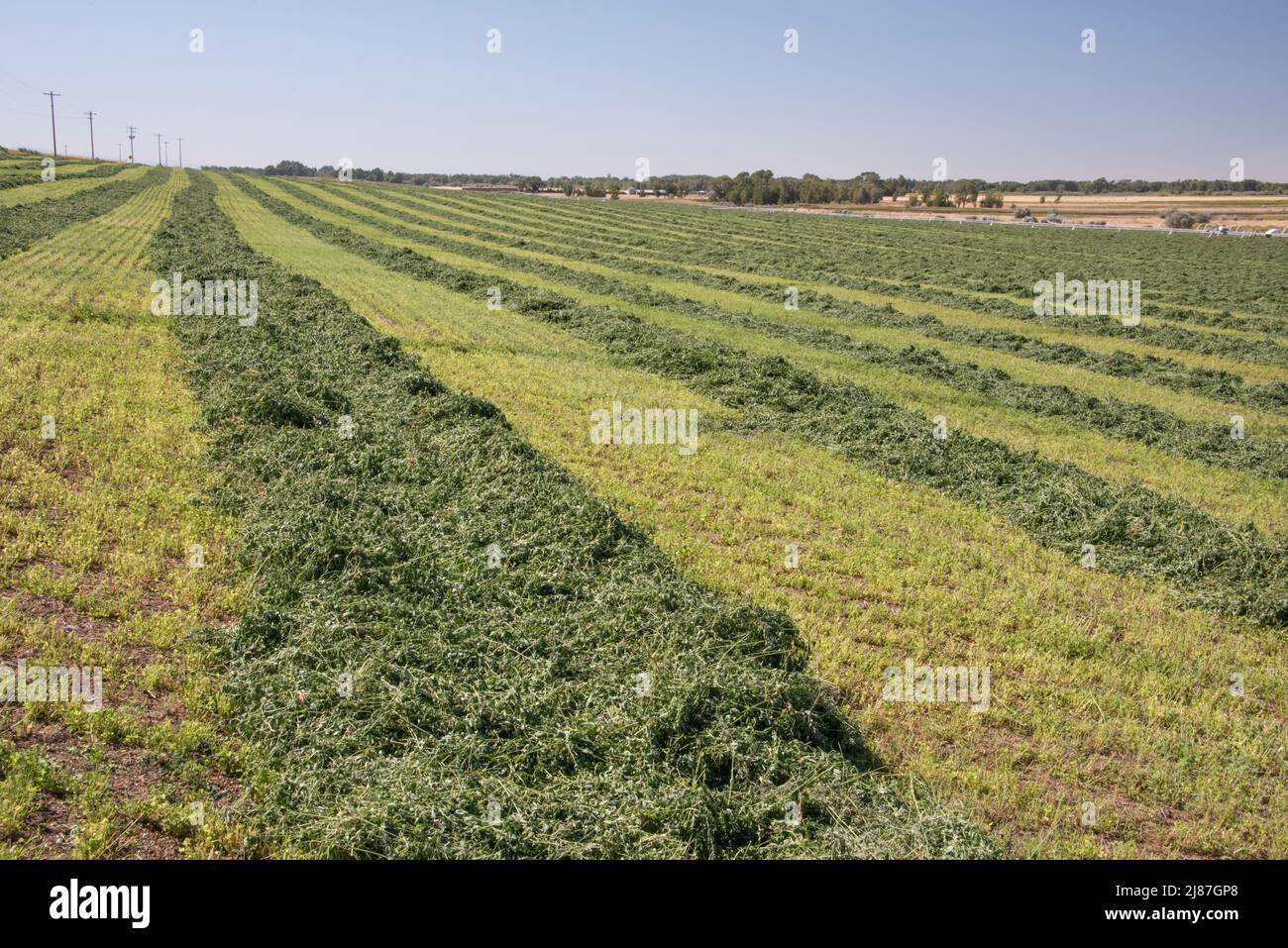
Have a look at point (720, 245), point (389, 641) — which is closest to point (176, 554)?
point (389, 641)

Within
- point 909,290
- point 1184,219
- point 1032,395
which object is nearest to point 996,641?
point 1032,395

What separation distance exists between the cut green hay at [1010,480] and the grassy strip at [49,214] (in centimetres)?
2429

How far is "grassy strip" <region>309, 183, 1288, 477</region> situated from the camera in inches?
615

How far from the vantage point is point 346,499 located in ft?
31.4

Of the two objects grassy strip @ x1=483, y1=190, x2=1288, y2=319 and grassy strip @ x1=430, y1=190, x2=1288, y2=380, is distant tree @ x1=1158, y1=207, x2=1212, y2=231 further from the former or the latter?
grassy strip @ x1=430, y1=190, x2=1288, y2=380

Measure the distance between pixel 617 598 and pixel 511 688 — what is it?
1.76m

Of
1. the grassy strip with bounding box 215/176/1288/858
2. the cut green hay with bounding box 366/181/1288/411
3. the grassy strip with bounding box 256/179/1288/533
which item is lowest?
the grassy strip with bounding box 215/176/1288/858

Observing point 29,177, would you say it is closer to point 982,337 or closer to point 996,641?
point 982,337

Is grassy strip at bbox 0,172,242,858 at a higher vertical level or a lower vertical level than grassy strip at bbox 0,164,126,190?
lower

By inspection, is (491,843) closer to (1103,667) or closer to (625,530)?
(625,530)

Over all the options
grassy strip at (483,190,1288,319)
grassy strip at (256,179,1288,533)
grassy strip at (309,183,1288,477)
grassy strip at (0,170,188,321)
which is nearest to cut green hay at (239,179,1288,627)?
grassy strip at (256,179,1288,533)

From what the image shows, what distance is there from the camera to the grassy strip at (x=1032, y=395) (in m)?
15.6

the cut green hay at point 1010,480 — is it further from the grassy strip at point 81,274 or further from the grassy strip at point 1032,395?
the grassy strip at point 81,274

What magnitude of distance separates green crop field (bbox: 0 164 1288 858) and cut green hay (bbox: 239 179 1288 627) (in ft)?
0.25
